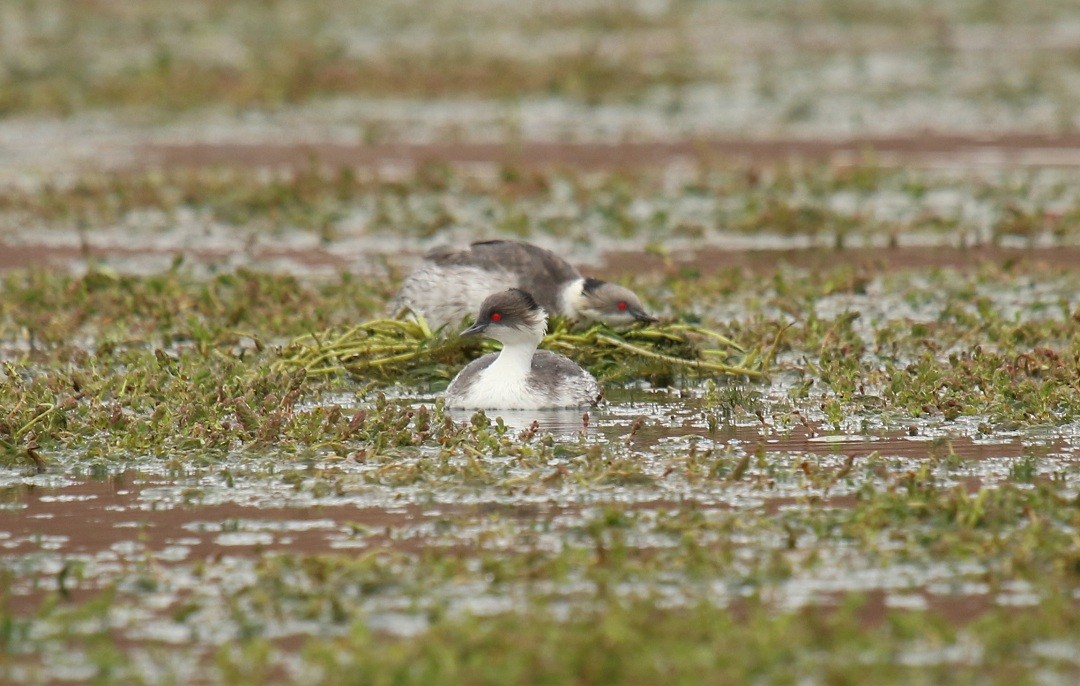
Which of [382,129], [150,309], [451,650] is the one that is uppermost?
[382,129]

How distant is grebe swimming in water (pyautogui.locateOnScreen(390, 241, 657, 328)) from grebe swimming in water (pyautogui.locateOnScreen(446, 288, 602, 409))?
1.50 metres

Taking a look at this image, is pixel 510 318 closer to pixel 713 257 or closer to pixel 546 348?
pixel 546 348

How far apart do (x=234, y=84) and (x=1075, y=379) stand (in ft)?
60.8

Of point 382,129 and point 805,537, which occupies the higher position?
point 382,129

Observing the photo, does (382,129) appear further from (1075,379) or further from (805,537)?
(805,537)

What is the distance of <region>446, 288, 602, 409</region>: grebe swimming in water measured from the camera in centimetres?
1036

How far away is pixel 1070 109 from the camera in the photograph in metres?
24.4

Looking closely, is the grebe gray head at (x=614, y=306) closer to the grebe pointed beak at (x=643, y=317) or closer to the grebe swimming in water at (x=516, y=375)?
the grebe pointed beak at (x=643, y=317)

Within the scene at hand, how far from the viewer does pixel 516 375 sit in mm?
10438

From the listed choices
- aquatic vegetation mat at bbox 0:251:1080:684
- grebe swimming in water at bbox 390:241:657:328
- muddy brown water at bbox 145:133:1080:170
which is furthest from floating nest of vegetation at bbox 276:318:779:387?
muddy brown water at bbox 145:133:1080:170

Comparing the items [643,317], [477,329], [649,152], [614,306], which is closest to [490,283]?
[614,306]

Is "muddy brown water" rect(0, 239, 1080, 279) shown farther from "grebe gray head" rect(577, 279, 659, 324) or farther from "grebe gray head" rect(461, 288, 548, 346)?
A: "grebe gray head" rect(461, 288, 548, 346)

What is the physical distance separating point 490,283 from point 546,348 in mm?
917

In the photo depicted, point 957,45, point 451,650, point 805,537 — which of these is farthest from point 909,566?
point 957,45
